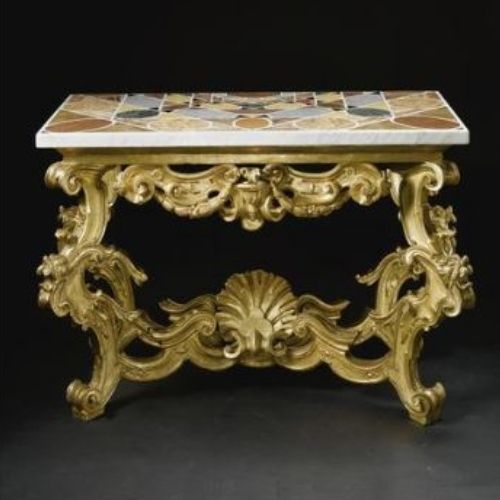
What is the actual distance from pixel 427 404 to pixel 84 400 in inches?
37.1

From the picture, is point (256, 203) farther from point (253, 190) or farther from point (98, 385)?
point (98, 385)

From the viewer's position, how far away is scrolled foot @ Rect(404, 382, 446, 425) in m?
4.05

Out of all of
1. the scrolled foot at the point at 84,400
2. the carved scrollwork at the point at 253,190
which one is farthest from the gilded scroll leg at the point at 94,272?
the carved scrollwork at the point at 253,190

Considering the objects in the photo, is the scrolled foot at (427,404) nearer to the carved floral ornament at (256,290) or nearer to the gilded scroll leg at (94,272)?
the carved floral ornament at (256,290)

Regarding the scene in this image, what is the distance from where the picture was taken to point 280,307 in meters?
4.22

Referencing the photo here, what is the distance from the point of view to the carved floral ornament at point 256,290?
3.92 m

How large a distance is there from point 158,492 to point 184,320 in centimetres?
65

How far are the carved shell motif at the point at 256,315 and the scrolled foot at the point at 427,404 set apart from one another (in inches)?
15.8

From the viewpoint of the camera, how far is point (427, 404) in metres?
4.05

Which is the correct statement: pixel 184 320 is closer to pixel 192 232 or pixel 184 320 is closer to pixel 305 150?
pixel 305 150

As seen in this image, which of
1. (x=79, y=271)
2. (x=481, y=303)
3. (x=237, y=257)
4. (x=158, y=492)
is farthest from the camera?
(x=237, y=257)

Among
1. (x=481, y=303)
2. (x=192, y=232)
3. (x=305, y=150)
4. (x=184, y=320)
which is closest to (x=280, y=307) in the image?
(x=184, y=320)

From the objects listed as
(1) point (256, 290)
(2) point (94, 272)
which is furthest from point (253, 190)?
(2) point (94, 272)

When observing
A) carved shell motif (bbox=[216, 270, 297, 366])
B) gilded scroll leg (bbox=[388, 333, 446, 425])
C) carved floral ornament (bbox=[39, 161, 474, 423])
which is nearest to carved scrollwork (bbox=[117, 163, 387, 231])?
carved floral ornament (bbox=[39, 161, 474, 423])
